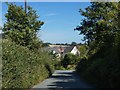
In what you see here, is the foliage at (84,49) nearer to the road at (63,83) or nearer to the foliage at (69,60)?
the road at (63,83)

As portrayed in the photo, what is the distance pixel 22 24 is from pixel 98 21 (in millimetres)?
7029

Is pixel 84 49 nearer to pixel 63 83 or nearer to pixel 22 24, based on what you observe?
pixel 22 24

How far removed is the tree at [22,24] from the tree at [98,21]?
442cm

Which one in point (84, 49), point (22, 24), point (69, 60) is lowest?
point (69, 60)

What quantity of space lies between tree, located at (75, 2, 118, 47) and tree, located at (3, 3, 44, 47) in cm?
442

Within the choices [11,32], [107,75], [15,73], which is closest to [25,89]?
[15,73]

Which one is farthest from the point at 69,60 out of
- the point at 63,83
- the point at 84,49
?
the point at 63,83

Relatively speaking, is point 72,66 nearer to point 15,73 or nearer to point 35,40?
point 35,40

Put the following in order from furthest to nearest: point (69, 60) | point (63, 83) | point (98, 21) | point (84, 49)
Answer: point (69, 60) < point (84, 49) < point (98, 21) < point (63, 83)

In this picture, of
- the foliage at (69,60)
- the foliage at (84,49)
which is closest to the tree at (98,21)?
the foliage at (84,49)

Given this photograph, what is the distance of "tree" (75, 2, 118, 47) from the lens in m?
30.1

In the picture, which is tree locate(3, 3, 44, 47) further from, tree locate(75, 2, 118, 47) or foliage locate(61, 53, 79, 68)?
foliage locate(61, 53, 79, 68)

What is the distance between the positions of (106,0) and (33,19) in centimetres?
725

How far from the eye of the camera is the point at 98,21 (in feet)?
101
